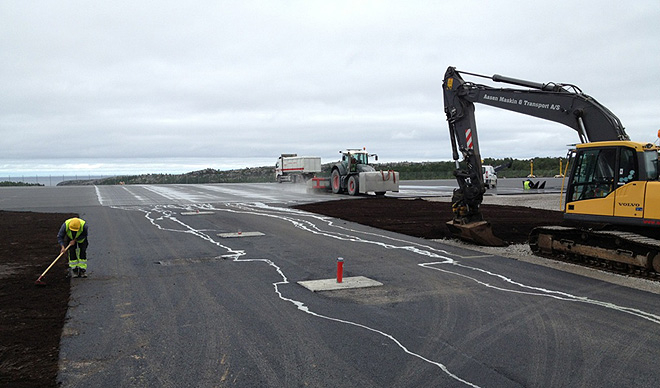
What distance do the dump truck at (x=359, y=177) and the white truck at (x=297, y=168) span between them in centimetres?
1971

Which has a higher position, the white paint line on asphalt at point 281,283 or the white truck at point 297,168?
the white truck at point 297,168

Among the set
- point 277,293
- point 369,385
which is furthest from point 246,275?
point 369,385

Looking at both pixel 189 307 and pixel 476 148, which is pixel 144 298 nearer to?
pixel 189 307

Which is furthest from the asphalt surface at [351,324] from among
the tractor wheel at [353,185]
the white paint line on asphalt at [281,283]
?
the tractor wheel at [353,185]

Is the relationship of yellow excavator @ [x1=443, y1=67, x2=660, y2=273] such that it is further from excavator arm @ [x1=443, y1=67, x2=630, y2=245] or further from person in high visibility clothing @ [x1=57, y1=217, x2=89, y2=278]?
person in high visibility clothing @ [x1=57, y1=217, x2=89, y2=278]

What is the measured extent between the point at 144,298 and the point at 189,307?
106cm

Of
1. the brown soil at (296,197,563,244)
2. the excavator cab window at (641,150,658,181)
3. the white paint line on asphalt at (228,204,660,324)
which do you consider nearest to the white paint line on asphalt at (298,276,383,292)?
the white paint line on asphalt at (228,204,660,324)

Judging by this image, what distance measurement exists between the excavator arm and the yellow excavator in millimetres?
23

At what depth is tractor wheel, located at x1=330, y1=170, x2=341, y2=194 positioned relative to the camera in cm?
3759

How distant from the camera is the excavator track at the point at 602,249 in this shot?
34.3 ft

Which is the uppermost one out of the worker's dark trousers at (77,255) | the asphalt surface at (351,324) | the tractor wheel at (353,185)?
the tractor wheel at (353,185)

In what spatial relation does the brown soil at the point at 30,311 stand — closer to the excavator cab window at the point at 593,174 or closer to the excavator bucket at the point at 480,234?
the excavator bucket at the point at 480,234

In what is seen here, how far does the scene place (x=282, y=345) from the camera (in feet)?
21.8

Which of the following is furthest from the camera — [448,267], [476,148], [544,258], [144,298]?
[476,148]
